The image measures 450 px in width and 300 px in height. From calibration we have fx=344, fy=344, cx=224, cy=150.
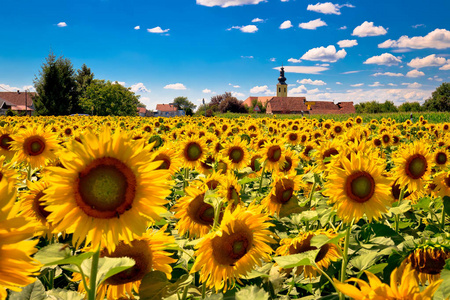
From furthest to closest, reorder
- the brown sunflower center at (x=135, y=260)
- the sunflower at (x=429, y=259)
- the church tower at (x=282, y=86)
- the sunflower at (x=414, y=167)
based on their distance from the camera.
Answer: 1. the church tower at (x=282, y=86)
2. the sunflower at (x=414, y=167)
3. the brown sunflower center at (x=135, y=260)
4. the sunflower at (x=429, y=259)

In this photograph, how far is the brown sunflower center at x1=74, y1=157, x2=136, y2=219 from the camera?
1386mm

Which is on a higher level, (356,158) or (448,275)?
(356,158)

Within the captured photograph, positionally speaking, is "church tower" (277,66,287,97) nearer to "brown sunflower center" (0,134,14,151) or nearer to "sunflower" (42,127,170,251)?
"brown sunflower center" (0,134,14,151)

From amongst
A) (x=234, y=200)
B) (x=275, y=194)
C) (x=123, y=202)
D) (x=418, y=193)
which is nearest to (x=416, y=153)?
(x=418, y=193)

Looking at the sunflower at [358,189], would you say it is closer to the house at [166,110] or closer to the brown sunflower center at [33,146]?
the brown sunflower center at [33,146]

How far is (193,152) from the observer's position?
4.73 m

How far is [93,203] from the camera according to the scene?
54.6 inches

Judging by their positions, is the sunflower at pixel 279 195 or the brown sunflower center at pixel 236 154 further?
the brown sunflower center at pixel 236 154

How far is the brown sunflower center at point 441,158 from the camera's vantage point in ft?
15.8

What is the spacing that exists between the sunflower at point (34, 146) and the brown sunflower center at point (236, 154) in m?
2.20

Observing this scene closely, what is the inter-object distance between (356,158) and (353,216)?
1.27 feet

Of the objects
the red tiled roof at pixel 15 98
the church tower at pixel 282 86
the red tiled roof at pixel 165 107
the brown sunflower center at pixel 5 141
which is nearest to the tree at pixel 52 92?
the red tiled roof at pixel 15 98

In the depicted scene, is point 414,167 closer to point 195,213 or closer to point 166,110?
point 195,213

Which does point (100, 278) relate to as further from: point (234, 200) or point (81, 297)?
point (234, 200)
